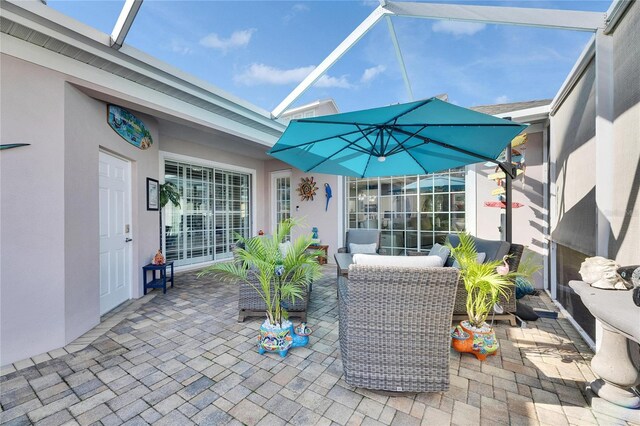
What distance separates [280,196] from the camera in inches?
289

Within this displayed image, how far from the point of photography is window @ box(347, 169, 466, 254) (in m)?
4.93

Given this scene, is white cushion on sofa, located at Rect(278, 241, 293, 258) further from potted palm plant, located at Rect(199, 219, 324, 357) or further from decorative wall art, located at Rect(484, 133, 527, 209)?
decorative wall art, located at Rect(484, 133, 527, 209)

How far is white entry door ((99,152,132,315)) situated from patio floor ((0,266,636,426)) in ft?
3.08

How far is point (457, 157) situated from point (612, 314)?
226 cm

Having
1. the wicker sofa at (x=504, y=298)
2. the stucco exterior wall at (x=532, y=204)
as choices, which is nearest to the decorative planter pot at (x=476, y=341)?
the wicker sofa at (x=504, y=298)

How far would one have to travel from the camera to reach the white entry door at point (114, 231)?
10.8ft

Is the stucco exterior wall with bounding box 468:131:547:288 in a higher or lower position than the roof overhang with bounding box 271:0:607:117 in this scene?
lower

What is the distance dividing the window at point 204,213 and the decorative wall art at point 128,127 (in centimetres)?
146

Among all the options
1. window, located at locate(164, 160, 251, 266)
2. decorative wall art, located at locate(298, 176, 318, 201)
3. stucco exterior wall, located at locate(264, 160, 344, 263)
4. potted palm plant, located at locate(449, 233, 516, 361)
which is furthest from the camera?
decorative wall art, located at locate(298, 176, 318, 201)

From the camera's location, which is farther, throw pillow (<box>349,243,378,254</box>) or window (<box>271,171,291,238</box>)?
window (<box>271,171,291,238</box>)

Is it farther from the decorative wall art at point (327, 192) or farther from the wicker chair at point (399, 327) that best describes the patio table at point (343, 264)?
the decorative wall art at point (327, 192)

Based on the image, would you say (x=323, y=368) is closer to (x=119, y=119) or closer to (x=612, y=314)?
(x=612, y=314)

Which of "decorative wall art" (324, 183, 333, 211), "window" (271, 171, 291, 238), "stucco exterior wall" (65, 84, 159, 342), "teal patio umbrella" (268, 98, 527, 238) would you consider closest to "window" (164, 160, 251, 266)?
"window" (271, 171, 291, 238)

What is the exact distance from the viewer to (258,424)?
1562mm
